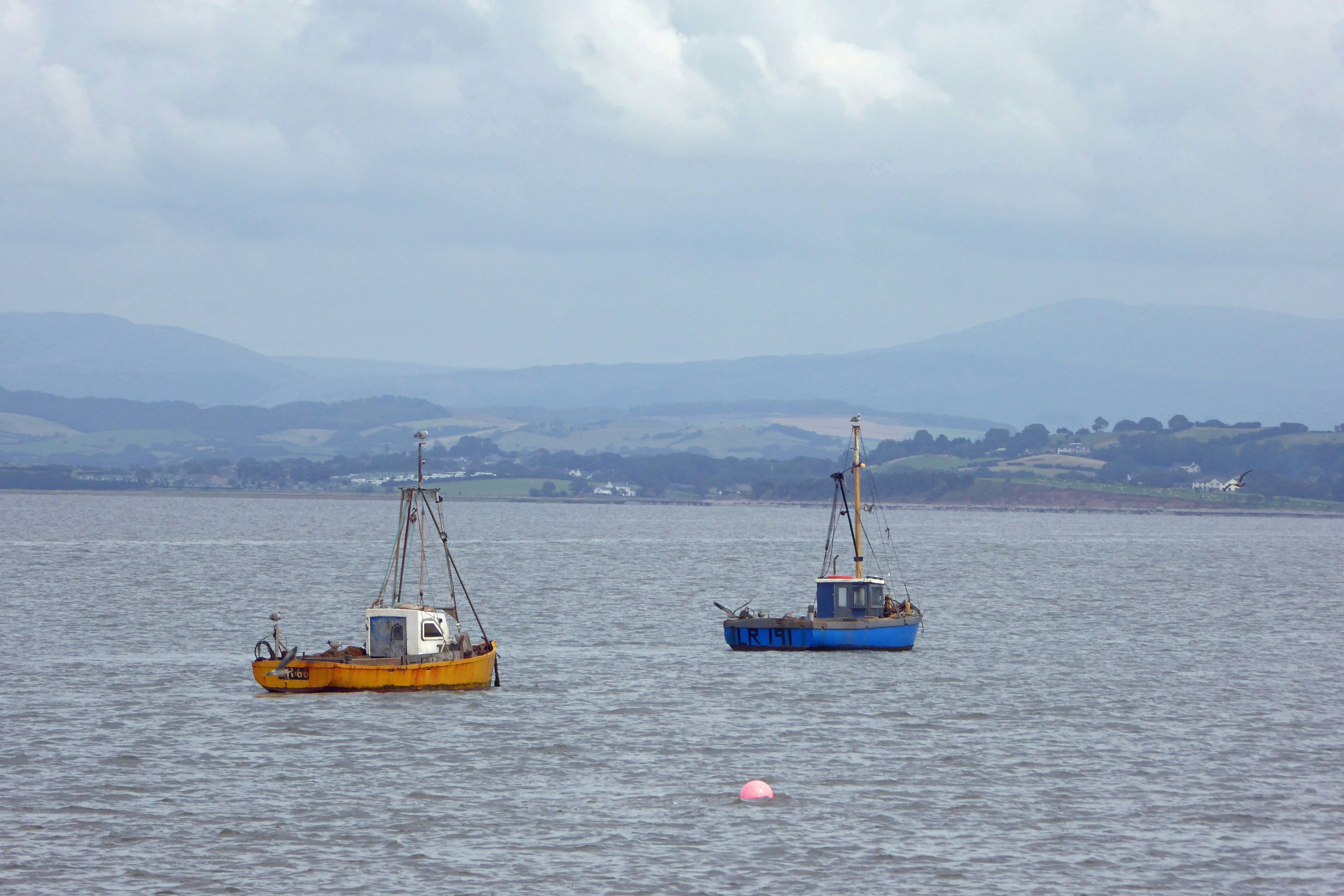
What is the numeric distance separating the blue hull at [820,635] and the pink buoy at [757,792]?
113 feet

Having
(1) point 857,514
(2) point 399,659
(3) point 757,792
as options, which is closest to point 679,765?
(3) point 757,792

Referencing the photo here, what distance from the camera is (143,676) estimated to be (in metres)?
66.6

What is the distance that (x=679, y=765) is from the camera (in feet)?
157

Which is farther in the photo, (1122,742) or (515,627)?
(515,627)

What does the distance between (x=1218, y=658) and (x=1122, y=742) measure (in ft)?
93.6

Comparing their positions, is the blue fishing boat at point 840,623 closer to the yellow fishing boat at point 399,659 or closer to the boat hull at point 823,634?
the boat hull at point 823,634

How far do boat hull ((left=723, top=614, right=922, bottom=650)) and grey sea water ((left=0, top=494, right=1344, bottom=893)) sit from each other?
1.42 meters

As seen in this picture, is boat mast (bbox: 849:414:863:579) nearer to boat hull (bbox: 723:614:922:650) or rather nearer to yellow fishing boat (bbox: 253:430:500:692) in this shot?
boat hull (bbox: 723:614:922:650)

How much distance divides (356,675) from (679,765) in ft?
56.6

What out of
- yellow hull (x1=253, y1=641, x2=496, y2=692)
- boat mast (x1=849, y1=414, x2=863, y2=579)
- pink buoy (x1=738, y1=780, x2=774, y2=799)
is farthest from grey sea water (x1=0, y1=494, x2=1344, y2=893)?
boat mast (x1=849, y1=414, x2=863, y2=579)

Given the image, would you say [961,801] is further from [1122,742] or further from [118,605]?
[118,605]

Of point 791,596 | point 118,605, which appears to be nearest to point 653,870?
point 118,605

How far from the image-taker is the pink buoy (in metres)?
42.5

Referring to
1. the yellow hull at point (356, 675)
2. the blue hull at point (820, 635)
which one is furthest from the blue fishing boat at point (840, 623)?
the yellow hull at point (356, 675)
